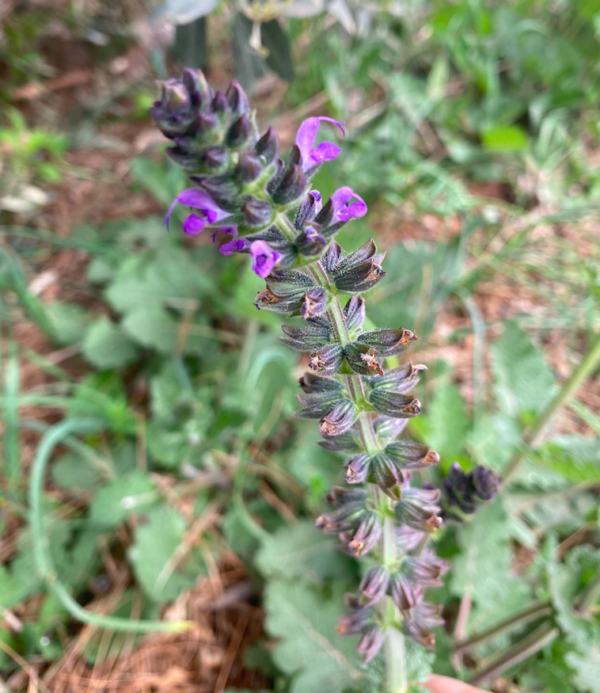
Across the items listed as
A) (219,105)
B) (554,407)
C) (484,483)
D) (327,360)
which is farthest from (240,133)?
(554,407)

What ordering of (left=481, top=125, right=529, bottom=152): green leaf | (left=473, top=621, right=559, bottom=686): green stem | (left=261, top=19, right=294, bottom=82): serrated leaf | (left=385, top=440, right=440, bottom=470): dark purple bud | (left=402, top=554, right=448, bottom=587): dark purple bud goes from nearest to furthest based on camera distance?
(left=385, top=440, right=440, bottom=470): dark purple bud < (left=402, top=554, right=448, bottom=587): dark purple bud < (left=473, top=621, right=559, bottom=686): green stem < (left=261, top=19, right=294, bottom=82): serrated leaf < (left=481, top=125, right=529, bottom=152): green leaf

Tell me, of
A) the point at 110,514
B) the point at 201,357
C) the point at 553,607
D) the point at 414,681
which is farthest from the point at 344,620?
the point at 201,357

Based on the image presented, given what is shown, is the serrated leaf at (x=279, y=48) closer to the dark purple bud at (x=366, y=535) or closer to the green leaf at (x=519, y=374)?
the green leaf at (x=519, y=374)

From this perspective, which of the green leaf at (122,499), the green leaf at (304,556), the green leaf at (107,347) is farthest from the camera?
the green leaf at (107,347)

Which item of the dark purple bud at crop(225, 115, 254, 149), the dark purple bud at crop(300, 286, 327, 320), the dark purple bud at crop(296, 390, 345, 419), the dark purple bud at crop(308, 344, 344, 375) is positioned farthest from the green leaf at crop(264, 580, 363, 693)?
the dark purple bud at crop(225, 115, 254, 149)

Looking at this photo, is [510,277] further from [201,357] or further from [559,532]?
[201,357]

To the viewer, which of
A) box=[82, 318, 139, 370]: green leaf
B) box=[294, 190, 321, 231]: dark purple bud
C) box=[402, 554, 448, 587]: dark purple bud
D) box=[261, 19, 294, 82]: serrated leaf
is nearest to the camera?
box=[294, 190, 321, 231]: dark purple bud

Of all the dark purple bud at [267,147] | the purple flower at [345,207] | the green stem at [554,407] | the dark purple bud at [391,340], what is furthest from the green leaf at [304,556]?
the dark purple bud at [267,147]

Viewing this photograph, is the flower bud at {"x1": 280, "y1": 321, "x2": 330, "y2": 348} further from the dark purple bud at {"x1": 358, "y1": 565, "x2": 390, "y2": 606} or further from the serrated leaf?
the serrated leaf
